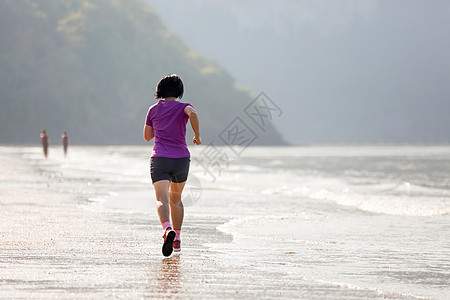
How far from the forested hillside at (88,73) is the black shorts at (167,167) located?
97359 millimetres

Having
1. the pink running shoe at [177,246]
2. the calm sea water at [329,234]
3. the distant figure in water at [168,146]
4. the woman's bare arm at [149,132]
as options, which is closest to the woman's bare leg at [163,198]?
the distant figure in water at [168,146]

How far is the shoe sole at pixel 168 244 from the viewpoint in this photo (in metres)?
6.88

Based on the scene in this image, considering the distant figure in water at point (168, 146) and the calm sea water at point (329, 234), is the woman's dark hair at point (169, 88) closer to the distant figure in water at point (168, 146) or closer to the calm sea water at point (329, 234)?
the distant figure in water at point (168, 146)

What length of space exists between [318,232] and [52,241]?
11.4 feet

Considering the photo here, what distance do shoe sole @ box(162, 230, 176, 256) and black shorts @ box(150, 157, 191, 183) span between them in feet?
2.07

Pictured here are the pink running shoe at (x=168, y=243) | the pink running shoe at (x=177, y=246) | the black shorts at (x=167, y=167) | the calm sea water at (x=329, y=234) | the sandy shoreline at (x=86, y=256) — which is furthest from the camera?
the pink running shoe at (x=177, y=246)

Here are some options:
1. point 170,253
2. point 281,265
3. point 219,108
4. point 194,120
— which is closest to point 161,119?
point 194,120

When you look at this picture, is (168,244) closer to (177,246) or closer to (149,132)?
(177,246)

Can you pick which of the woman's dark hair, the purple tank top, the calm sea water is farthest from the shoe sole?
the woman's dark hair

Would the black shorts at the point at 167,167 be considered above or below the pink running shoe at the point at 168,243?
above

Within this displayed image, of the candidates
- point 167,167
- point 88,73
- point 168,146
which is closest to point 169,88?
point 168,146

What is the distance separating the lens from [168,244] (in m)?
6.91

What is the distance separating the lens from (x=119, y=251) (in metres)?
7.18

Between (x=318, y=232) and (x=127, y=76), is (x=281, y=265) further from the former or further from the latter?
(x=127, y=76)
